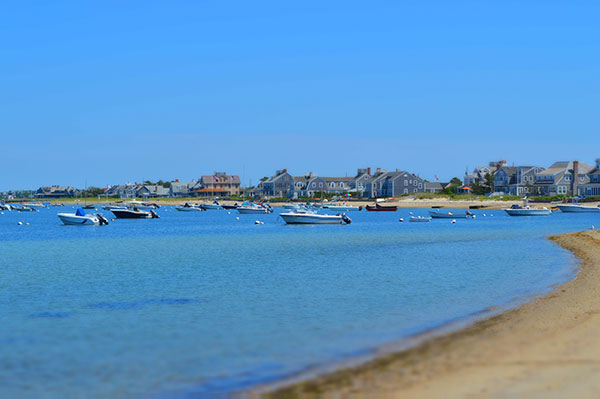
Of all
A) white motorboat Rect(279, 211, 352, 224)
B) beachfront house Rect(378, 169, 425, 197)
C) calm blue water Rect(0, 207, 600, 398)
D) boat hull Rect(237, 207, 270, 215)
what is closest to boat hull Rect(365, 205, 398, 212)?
boat hull Rect(237, 207, 270, 215)

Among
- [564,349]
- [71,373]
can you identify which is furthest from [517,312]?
[71,373]

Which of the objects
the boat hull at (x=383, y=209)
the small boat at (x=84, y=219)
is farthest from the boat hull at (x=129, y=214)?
the boat hull at (x=383, y=209)

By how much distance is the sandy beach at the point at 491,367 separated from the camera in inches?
459

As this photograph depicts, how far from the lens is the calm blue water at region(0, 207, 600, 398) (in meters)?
14.1

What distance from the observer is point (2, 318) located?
20.4m

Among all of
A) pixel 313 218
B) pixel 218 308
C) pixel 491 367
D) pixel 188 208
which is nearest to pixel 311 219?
pixel 313 218

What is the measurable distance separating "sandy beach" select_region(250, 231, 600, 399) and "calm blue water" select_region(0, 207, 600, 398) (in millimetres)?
1349

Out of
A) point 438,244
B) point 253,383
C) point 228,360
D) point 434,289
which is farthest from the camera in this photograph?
point 438,244

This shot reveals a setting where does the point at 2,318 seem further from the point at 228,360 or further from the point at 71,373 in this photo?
the point at 228,360

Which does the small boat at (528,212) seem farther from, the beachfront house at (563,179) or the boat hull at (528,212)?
the beachfront house at (563,179)

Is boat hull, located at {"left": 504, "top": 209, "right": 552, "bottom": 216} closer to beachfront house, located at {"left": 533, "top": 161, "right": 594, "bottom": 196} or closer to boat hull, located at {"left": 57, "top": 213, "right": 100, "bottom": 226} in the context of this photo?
beachfront house, located at {"left": 533, "top": 161, "right": 594, "bottom": 196}

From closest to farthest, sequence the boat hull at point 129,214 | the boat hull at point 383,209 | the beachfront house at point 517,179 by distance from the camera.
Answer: the boat hull at point 129,214, the boat hull at point 383,209, the beachfront house at point 517,179

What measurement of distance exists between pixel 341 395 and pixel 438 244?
42731 mm

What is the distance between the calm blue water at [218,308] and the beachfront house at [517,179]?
444 feet
